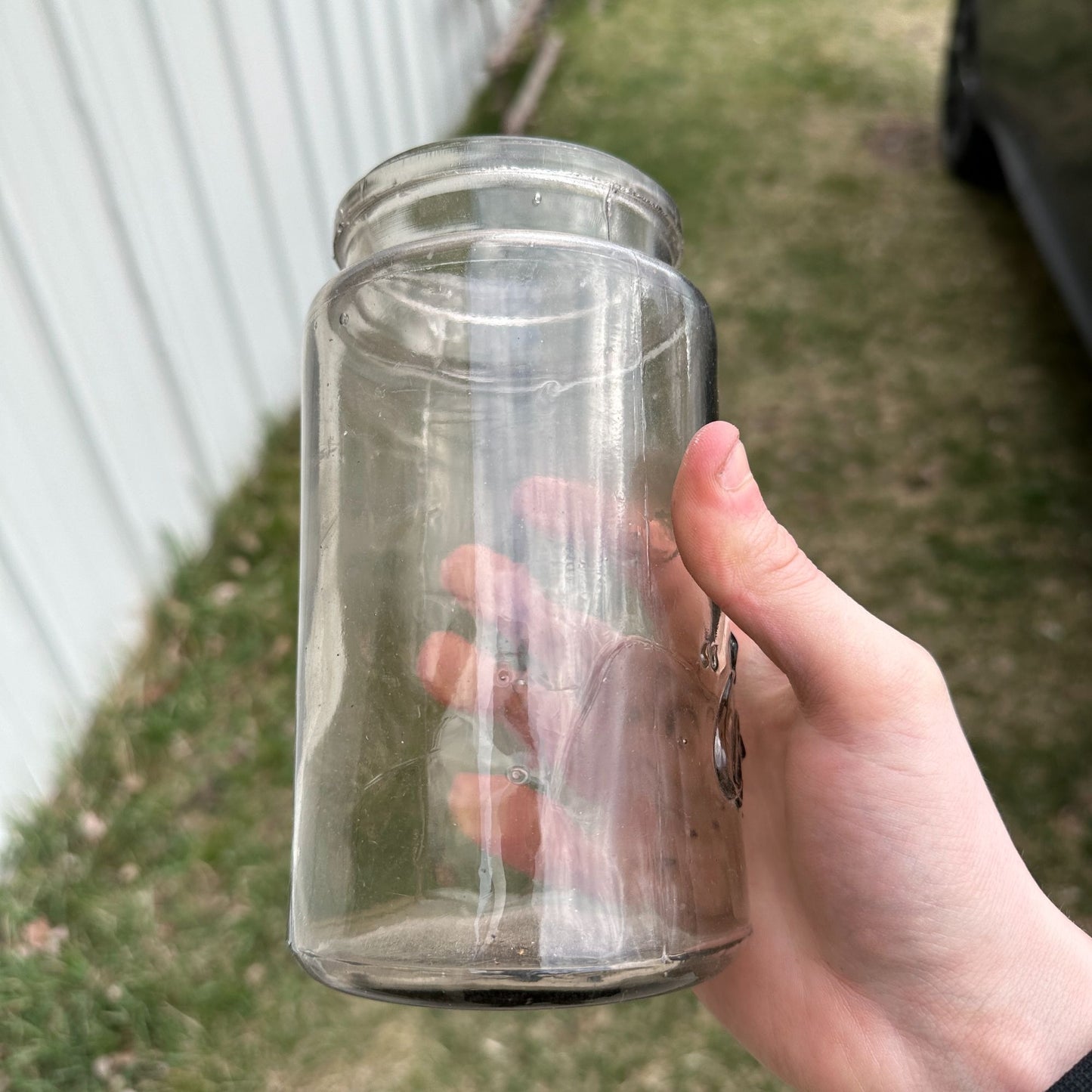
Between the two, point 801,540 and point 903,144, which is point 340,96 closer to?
point 801,540

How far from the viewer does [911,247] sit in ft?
12.0

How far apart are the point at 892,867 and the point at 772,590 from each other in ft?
1.36

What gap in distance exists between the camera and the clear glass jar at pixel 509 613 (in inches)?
40.9

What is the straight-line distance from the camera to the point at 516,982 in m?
1.00

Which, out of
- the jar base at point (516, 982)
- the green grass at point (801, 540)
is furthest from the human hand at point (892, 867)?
the green grass at point (801, 540)

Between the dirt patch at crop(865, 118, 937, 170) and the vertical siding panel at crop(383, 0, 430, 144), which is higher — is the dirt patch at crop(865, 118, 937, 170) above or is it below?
below

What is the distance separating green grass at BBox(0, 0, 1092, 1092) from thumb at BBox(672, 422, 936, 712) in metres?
1.14

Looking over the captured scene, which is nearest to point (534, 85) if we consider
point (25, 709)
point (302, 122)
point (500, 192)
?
point (302, 122)

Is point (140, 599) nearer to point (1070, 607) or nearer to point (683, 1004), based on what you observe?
point (683, 1004)

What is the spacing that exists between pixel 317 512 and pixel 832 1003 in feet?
3.16

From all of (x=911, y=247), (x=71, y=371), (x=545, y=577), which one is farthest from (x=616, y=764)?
(x=911, y=247)

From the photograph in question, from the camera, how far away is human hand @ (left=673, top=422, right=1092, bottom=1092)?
46.4 inches

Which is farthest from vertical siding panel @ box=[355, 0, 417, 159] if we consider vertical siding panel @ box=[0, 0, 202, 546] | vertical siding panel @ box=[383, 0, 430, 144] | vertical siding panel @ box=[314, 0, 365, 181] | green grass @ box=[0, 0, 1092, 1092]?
vertical siding panel @ box=[0, 0, 202, 546]

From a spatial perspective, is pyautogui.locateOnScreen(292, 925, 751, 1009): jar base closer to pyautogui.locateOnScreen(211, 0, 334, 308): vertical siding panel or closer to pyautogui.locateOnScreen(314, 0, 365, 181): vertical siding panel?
pyautogui.locateOnScreen(211, 0, 334, 308): vertical siding panel
